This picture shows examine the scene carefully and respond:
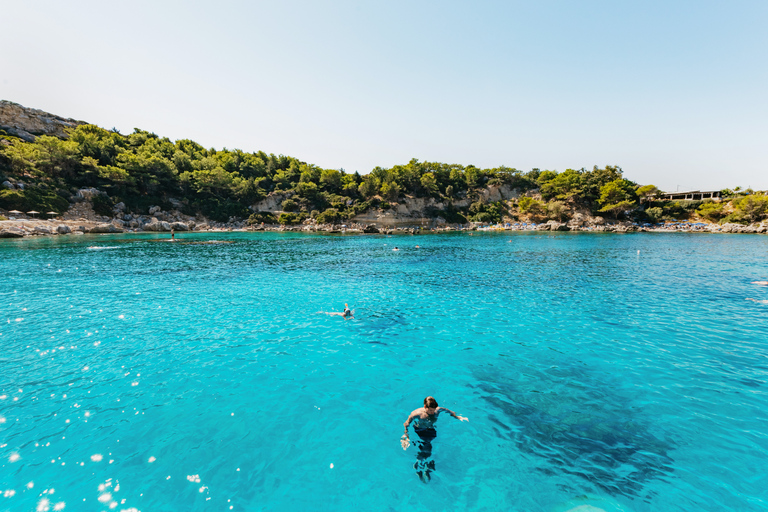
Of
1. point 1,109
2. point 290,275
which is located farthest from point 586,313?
point 1,109

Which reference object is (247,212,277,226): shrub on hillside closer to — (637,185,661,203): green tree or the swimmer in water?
the swimmer in water

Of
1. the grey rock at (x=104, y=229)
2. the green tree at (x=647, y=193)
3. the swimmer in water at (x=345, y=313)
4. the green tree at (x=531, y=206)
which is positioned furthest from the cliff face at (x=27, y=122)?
the green tree at (x=647, y=193)

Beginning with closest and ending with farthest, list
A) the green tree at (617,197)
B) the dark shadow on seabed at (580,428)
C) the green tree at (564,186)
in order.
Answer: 1. the dark shadow on seabed at (580,428)
2. the green tree at (617,197)
3. the green tree at (564,186)

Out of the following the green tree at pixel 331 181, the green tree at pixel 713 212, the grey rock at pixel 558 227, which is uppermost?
the green tree at pixel 331 181

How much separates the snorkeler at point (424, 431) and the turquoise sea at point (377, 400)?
28cm

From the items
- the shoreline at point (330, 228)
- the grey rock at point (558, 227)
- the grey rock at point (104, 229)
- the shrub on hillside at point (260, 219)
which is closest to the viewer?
the shoreline at point (330, 228)

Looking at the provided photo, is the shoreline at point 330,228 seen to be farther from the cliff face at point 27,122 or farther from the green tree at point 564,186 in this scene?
the cliff face at point 27,122

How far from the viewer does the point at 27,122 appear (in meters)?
104

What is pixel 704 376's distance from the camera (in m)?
11.6

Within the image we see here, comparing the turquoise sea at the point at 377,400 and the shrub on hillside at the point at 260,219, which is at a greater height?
the shrub on hillside at the point at 260,219

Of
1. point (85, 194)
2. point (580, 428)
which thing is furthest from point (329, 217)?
point (580, 428)

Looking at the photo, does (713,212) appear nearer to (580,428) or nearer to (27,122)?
(580,428)

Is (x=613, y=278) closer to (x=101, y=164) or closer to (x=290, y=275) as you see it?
(x=290, y=275)

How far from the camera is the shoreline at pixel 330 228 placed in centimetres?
6392
